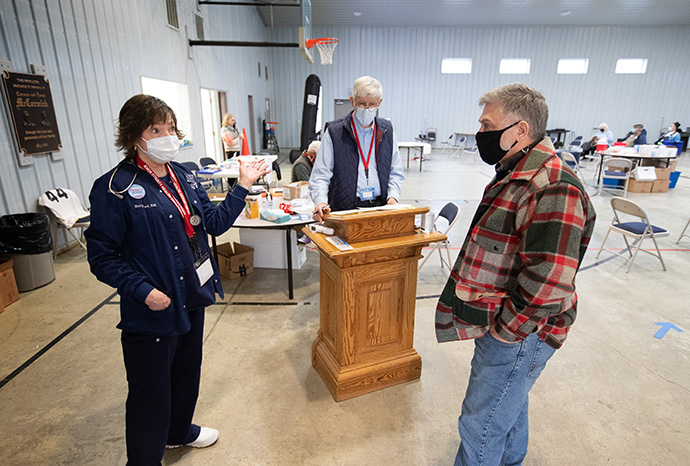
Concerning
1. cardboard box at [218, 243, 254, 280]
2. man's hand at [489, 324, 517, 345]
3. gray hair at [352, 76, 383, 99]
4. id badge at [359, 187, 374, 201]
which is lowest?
cardboard box at [218, 243, 254, 280]

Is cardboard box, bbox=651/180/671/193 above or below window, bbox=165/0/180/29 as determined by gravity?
below

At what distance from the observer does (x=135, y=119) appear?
1.40 metres

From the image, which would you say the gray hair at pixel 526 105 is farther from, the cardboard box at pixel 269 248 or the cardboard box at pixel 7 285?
the cardboard box at pixel 7 285

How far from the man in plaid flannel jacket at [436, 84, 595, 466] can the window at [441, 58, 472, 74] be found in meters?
16.7

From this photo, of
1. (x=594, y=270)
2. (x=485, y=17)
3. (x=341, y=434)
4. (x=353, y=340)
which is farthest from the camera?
(x=485, y=17)

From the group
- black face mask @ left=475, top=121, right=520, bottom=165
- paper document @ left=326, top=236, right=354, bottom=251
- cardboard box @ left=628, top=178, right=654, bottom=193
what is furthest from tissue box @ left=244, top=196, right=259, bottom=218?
cardboard box @ left=628, top=178, right=654, bottom=193

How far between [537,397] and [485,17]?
15712 millimetres

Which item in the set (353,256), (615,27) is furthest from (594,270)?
(615,27)

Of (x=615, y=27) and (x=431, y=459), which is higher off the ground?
(x=615, y=27)

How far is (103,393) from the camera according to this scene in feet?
7.82

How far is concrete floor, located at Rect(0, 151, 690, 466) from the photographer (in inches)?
78.2

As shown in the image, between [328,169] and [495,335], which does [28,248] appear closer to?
[328,169]

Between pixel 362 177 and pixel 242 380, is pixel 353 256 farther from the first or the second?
pixel 242 380

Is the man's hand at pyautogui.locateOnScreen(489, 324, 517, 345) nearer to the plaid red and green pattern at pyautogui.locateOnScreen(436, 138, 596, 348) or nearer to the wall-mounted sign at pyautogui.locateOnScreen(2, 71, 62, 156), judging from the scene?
the plaid red and green pattern at pyautogui.locateOnScreen(436, 138, 596, 348)
